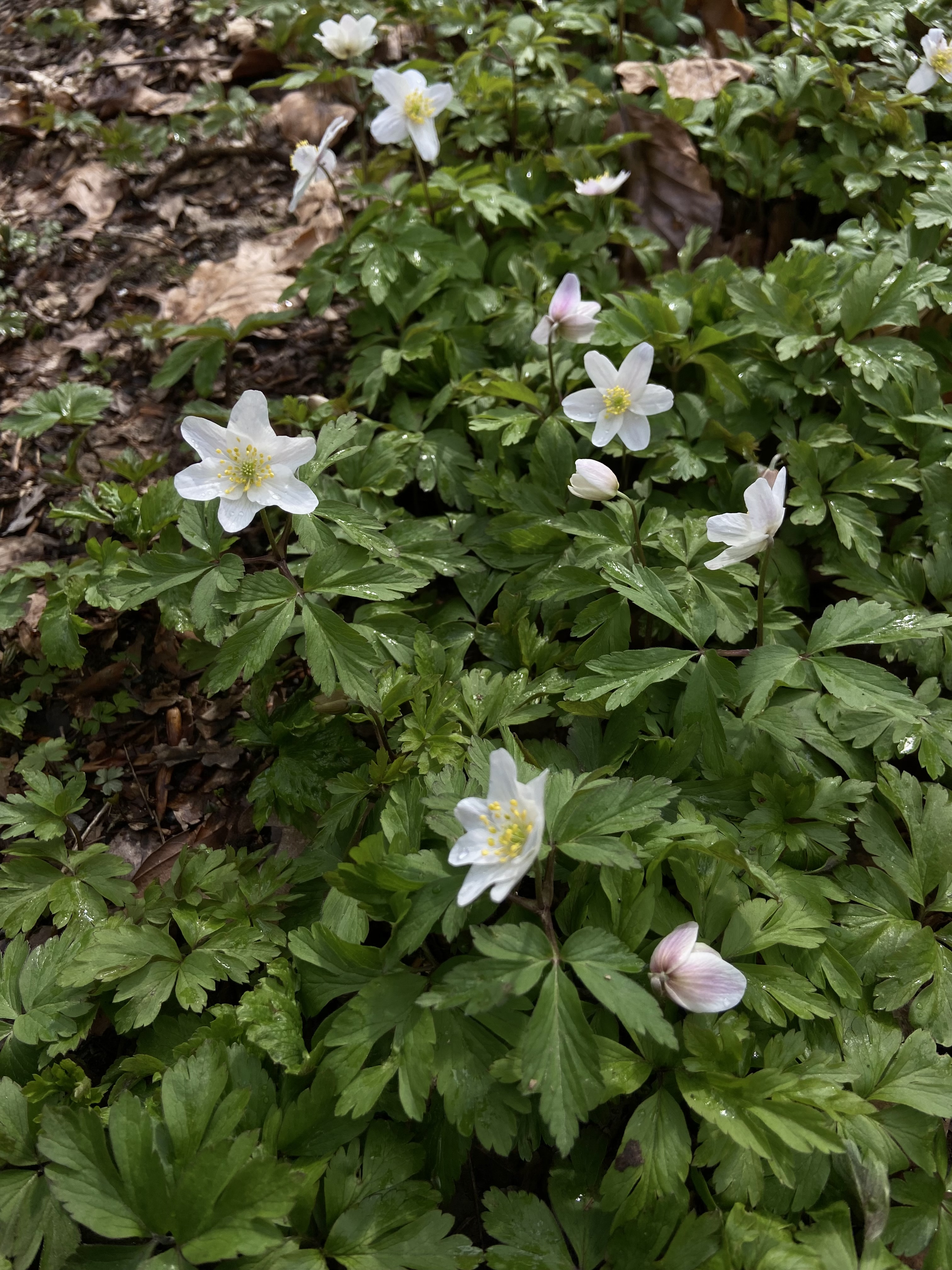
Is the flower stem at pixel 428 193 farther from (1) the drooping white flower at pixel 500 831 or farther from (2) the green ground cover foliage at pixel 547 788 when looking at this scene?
(1) the drooping white flower at pixel 500 831

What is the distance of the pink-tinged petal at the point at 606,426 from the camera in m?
2.96

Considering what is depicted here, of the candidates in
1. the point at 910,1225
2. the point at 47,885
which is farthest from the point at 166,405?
the point at 910,1225

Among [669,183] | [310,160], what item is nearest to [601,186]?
[669,183]

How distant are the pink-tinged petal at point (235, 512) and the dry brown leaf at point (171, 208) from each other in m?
3.18

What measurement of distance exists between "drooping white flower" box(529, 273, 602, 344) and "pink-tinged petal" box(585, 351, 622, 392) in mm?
196

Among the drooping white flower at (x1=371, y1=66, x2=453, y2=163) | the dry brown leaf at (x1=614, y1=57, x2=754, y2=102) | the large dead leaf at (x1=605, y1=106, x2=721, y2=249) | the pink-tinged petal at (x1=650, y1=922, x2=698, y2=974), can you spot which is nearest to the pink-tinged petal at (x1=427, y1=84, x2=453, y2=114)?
the drooping white flower at (x1=371, y1=66, x2=453, y2=163)

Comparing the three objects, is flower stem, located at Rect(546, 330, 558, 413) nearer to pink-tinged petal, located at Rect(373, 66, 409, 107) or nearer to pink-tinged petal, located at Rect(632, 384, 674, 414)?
pink-tinged petal, located at Rect(632, 384, 674, 414)

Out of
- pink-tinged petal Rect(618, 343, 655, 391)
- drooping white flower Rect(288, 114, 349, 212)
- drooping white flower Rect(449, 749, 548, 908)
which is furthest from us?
drooping white flower Rect(288, 114, 349, 212)

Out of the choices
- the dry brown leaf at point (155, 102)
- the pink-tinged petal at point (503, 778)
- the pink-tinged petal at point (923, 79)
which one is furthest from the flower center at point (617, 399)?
the dry brown leaf at point (155, 102)

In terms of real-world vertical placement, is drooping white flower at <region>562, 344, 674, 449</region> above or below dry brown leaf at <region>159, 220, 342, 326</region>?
above

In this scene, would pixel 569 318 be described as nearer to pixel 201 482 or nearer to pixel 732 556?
pixel 732 556

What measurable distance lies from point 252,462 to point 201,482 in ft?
0.60

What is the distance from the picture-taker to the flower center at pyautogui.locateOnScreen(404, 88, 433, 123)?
12.2 feet

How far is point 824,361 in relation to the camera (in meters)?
3.31
